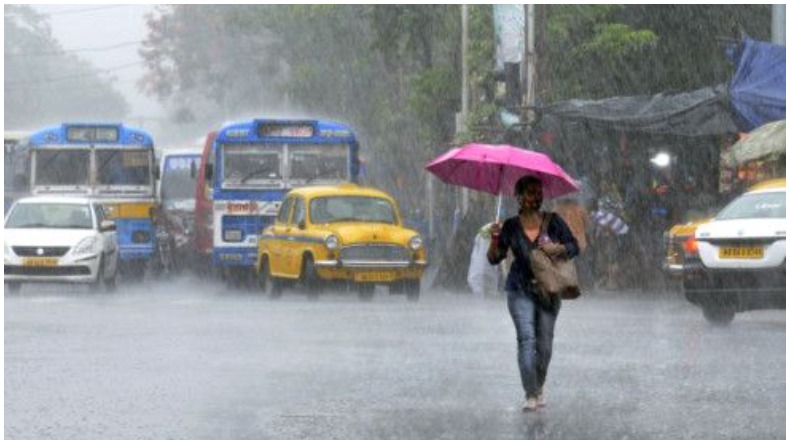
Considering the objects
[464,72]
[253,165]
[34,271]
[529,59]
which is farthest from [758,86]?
[464,72]

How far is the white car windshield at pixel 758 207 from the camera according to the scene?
2269cm

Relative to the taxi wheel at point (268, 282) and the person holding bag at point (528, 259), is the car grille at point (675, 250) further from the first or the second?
the person holding bag at point (528, 259)

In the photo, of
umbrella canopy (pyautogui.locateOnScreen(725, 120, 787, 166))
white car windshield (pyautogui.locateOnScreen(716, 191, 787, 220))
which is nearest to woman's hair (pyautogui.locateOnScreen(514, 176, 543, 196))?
white car windshield (pyautogui.locateOnScreen(716, 191, 787, 220))

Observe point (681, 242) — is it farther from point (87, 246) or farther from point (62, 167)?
point (62, 167)

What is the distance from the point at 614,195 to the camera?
33.9m

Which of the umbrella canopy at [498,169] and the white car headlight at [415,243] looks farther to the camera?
the white car headlight at [415,243]

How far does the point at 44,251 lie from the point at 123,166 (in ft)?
23.8

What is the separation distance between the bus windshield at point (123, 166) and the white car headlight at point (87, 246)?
639 centimetres

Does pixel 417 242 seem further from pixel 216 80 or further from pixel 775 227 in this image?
pixel 216 80

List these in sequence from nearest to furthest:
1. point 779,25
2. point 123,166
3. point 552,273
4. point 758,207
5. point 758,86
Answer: point 552,273 → point 758,207 → point 758,86 → point 779,25 → point 123,166

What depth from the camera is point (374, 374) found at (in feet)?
53.8

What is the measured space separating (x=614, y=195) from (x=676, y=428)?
70.9ft

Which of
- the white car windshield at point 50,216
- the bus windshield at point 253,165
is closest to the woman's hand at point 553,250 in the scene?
the white car windshield at point 50,216

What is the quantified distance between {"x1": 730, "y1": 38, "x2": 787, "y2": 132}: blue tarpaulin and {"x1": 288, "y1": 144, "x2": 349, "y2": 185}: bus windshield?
6562 millimetres
